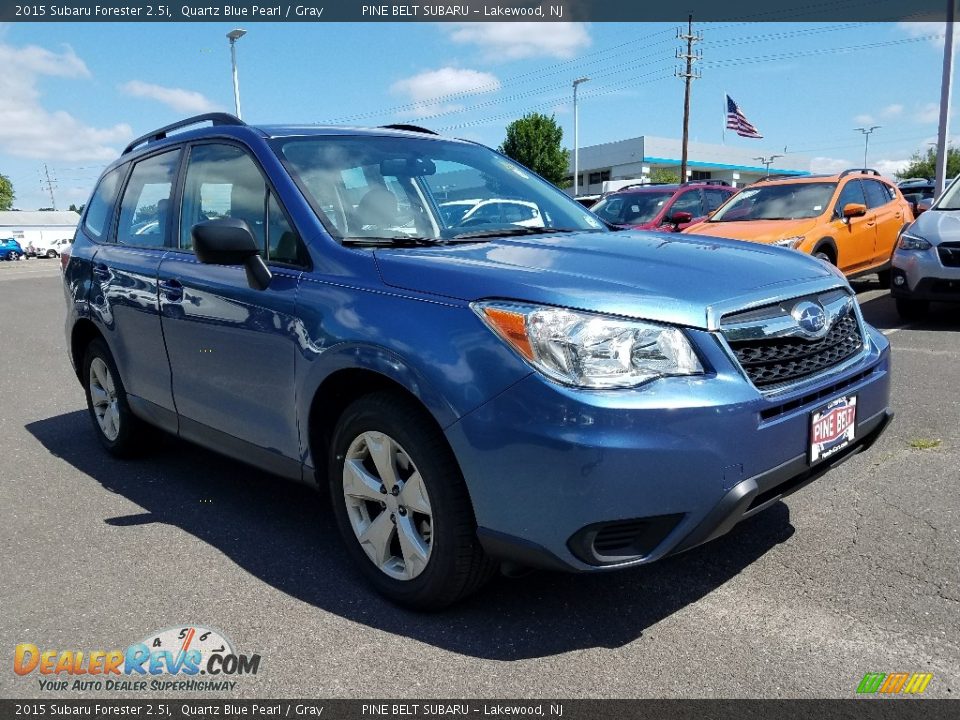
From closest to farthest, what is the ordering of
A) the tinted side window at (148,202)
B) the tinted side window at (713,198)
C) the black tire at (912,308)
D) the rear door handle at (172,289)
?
the rear door handle at (172,289) → the tinted side window at (148,202) → the black tire at (912,308) → the tinted side window at (713,198)

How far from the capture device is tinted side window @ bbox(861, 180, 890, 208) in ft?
34.1

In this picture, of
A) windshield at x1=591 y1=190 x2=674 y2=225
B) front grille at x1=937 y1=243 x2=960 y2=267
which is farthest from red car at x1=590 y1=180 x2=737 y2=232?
front grille at x1=937 y1=243 x2=960 y2=267

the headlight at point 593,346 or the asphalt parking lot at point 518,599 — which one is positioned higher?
the headlight at point 593,346

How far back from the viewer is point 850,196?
32.6 feet

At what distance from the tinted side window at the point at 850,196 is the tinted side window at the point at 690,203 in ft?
7.90

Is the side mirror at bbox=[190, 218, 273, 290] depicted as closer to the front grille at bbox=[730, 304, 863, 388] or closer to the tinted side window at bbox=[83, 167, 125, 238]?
the front grille at bbox=[730, 304, 863, 388]

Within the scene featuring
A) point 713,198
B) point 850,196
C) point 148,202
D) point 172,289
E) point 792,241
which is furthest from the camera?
point 713,198

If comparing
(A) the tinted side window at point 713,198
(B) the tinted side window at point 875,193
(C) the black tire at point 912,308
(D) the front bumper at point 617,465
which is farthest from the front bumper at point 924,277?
(D) the front bumper at point 617,465

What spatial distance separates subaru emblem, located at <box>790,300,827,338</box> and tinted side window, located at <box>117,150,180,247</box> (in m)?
3.07

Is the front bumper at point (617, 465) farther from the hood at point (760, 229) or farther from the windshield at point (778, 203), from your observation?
the windshield at point (778, 203)

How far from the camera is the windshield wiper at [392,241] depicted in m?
3.05

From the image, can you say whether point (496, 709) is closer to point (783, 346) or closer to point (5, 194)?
point (783, 346)

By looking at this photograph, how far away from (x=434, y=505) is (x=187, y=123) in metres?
2.83

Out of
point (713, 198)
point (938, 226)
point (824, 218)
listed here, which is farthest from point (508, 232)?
point (713, 198)
